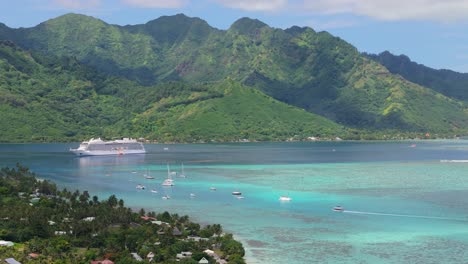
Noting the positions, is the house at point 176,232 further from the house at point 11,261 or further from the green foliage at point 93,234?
the house at point 11,261

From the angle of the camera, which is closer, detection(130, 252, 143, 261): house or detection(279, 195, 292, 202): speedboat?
detection(130, 252, 143, 261): house

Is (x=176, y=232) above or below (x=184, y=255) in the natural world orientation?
above

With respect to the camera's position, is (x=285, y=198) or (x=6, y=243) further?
(x=285, y=198)

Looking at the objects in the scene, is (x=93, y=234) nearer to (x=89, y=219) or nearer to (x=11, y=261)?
(x=89, y=219)

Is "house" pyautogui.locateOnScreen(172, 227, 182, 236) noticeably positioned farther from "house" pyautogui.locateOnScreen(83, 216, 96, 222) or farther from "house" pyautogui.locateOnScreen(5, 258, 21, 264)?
"house" pyautogui.locateOnScreen(5, 258, 21, 264)

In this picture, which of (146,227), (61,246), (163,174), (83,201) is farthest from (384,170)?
(61,246)

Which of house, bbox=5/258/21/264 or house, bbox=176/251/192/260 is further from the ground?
house, bbox=5/258/21/264

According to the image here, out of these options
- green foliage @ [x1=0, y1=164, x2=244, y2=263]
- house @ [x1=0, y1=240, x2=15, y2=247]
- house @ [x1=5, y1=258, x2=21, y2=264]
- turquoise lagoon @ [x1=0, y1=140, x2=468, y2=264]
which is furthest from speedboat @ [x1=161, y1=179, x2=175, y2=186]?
house @ [x1=5, y1=258, x2=21, y2=264]

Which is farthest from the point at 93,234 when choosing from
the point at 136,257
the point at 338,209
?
the point at 338,209
